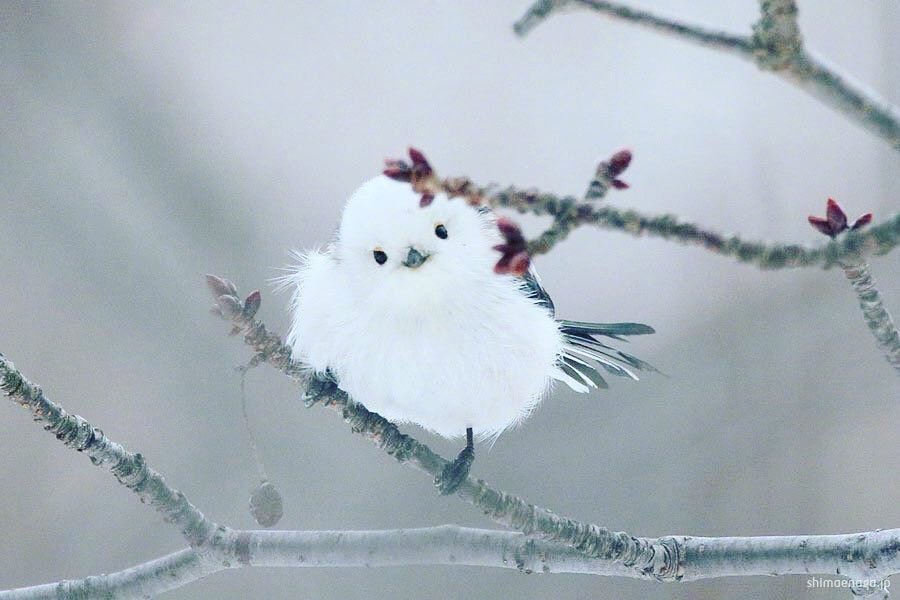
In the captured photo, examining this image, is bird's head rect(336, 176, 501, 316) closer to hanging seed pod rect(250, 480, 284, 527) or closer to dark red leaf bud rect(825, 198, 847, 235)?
hanging seed pod rect(250, 480, 284, 527)

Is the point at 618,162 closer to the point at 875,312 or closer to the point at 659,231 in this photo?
the point at 659,231

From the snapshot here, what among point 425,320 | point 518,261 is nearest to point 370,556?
point 425,320

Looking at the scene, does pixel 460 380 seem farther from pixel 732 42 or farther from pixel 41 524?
pixel 41 524

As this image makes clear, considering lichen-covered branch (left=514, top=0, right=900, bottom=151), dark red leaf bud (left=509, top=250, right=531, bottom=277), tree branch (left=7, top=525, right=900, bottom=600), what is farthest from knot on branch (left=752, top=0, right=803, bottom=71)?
tree branch (left=7, top=525, right=900, bottom=600)

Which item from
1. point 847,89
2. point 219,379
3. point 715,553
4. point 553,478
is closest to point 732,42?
point 847,89

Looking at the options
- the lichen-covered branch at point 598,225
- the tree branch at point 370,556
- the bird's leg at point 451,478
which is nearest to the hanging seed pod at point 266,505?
the tree branch at point 370,556
